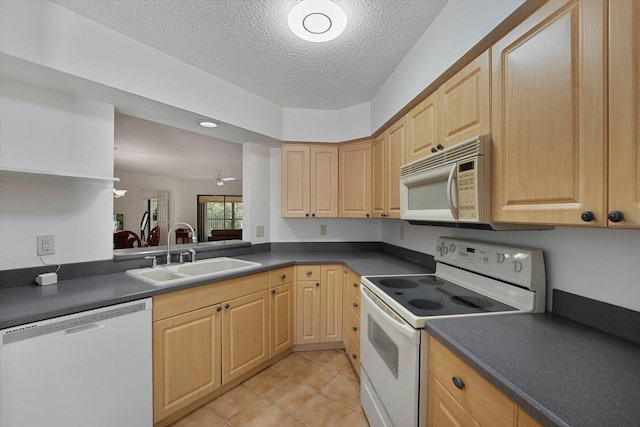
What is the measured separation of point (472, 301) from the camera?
1365 millimetres

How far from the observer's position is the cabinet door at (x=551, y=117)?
771 millimetres

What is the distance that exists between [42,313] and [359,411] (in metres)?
1.82

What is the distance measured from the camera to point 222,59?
194 cm

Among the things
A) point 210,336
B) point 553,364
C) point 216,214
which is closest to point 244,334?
point 210,336

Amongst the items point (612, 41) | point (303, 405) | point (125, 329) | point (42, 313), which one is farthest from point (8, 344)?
point (612, 41)

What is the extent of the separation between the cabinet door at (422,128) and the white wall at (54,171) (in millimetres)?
2067

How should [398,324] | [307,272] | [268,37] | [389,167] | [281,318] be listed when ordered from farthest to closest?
[307,272] < [281,318] < [389,167] < [268,37] < [398,324]

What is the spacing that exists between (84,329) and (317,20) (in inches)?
78.6

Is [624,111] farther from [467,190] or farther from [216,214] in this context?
[216,214]

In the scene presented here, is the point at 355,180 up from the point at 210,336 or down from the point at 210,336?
up

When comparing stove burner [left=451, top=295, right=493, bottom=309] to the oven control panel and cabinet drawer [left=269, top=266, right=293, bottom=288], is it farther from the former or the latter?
cabinet drawer [left=269, top=266, right=293, bottom=288]

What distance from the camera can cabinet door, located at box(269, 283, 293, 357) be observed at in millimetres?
2291

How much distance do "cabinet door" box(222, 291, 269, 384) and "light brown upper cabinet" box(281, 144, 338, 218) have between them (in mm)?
968

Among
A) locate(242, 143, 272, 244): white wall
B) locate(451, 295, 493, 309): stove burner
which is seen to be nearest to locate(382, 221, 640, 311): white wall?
locate(451, 295, 493, 309): stove burner
